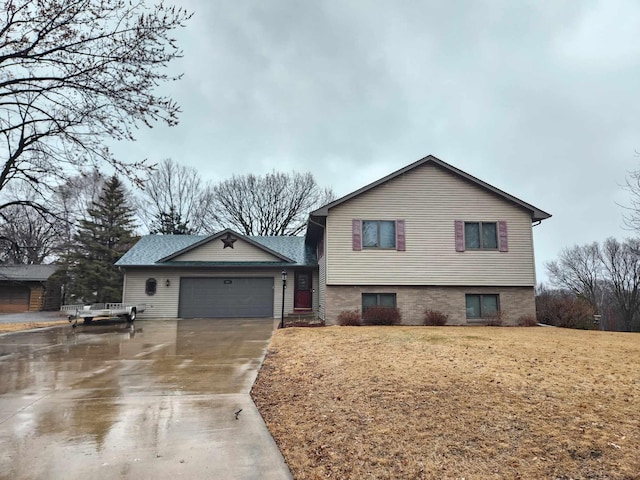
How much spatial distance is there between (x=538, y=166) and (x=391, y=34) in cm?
2010

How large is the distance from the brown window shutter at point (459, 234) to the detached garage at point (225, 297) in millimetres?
9288

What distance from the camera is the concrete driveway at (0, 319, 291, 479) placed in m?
3.31

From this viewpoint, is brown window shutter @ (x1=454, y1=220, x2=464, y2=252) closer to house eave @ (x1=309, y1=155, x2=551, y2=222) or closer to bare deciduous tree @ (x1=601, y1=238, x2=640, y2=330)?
house eave @ (x1=309, y1=155, x2=551, y2=222)

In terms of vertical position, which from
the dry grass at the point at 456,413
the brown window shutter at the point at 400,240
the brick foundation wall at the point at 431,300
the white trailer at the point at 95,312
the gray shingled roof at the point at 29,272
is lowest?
the dry grass at the point at 456,413

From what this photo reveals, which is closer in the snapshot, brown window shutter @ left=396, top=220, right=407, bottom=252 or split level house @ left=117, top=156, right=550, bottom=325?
split level house @ left=117, top=156, right=550, bottom=325

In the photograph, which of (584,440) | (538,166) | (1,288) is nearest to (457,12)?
(584,440)

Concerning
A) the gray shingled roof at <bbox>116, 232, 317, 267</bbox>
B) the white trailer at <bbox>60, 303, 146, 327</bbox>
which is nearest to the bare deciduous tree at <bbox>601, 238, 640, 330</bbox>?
the gray shingled roof at <bbox>116, 232, 317, 267</bbox>

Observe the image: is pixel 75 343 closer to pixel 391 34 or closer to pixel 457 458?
pixel 457 458

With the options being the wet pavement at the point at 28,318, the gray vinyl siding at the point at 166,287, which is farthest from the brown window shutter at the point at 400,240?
the wet pavement at the point at 28,318

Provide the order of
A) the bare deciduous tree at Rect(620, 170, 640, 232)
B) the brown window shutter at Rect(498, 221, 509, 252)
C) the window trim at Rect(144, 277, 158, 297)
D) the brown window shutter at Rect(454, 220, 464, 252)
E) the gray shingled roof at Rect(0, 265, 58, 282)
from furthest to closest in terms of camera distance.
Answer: the gray shingled roof at Rect(0, 265, 58, 282) < the window trim at Rect(144, 277, 158, 297) < the brown window shutter at Rect(498, 221, 509, 252) < the brown window shutter at Rect(454, 220, 464, 252) < the bare deciduous tree at Rect(620, 170, 640, 232)

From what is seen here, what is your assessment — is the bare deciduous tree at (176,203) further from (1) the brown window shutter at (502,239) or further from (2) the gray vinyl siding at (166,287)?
(1) the brown window shutter at (502,239)

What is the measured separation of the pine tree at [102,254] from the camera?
25656 millimetres

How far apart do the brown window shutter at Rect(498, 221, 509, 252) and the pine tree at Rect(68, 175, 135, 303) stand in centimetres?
2313

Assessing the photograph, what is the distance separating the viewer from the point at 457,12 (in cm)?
1142
